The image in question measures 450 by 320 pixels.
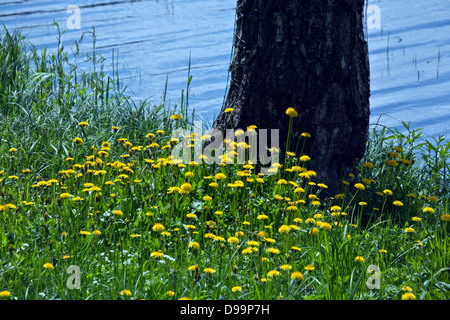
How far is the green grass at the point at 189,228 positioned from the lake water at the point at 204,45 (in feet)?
7.46

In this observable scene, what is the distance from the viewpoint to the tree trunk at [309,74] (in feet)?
15.1

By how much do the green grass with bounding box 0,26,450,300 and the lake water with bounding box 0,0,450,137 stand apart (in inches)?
89.5

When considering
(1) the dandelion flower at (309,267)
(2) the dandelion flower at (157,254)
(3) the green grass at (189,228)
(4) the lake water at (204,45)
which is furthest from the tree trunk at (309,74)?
(4) the lake water at (204,45)

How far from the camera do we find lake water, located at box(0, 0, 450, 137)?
8312 mm

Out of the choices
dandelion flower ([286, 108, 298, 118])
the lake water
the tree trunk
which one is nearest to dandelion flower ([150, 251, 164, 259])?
dandelion flower ([286, 108, 298, 118])

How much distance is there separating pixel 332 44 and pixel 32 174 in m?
2.58

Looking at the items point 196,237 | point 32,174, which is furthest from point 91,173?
point 196,237

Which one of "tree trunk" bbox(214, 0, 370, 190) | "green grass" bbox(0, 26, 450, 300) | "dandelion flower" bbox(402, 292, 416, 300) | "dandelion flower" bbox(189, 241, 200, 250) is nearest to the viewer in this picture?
"dandelion flower" bbox(402, 292, 416, 300)

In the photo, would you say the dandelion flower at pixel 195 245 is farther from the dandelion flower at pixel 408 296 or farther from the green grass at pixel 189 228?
the dandelion flower at pixel 408 296

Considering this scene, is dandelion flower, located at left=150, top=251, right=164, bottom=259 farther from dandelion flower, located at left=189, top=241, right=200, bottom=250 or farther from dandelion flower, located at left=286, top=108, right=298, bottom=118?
dandelion flower, located at left=286, top=108, right=298, bottom=118

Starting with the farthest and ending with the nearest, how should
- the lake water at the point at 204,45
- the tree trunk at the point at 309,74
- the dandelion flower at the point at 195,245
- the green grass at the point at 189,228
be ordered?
the lake water at the point at 204,45, the tree trunk at the point at 309,74, the dandelion flower at the point at 195,245, the green grass at the point at 189,228

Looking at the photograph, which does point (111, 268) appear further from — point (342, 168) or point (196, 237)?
point (342, 168)

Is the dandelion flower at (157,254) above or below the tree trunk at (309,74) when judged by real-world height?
below

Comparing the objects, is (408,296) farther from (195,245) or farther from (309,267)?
(195,245)
